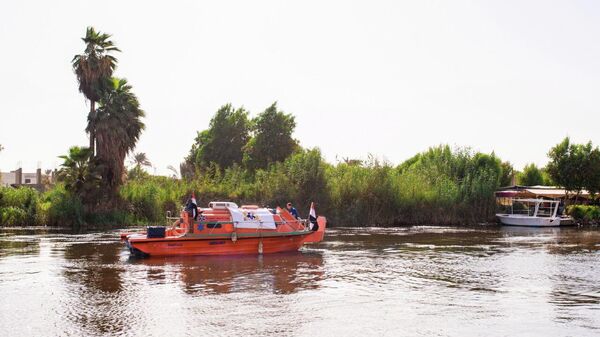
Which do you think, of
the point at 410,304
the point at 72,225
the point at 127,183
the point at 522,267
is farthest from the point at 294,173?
the point at 410,304

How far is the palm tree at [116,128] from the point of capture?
149 feet

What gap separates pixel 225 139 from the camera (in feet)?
260

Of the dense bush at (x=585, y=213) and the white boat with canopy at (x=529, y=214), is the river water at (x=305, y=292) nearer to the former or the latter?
the white boat with canopy at (x=529, y=214)

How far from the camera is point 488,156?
67.2 metres

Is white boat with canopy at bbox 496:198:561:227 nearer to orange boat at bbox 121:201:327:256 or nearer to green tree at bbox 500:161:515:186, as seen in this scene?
green tree at bbox 500:161:515:186

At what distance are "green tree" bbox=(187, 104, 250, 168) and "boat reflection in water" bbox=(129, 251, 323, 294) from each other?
48.8 metres

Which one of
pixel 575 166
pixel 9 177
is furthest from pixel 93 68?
pixel 9 177

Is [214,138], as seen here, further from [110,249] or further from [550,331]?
[550,331]

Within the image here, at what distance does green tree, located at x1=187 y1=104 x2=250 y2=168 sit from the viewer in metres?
78.5

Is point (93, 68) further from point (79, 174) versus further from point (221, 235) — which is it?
point (221, 235)

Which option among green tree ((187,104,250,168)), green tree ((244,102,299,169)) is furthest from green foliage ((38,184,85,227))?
green tree ((187,104,250,168))

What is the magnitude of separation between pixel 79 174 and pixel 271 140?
2855cm

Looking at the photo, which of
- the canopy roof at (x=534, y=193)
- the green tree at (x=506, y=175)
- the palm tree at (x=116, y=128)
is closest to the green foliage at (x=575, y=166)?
the canopy roof at (x=534, y=193)

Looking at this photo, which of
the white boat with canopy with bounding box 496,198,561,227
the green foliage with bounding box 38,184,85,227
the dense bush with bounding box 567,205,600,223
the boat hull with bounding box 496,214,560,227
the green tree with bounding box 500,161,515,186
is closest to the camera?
the green foliage with bounding box 38,184,85,227
